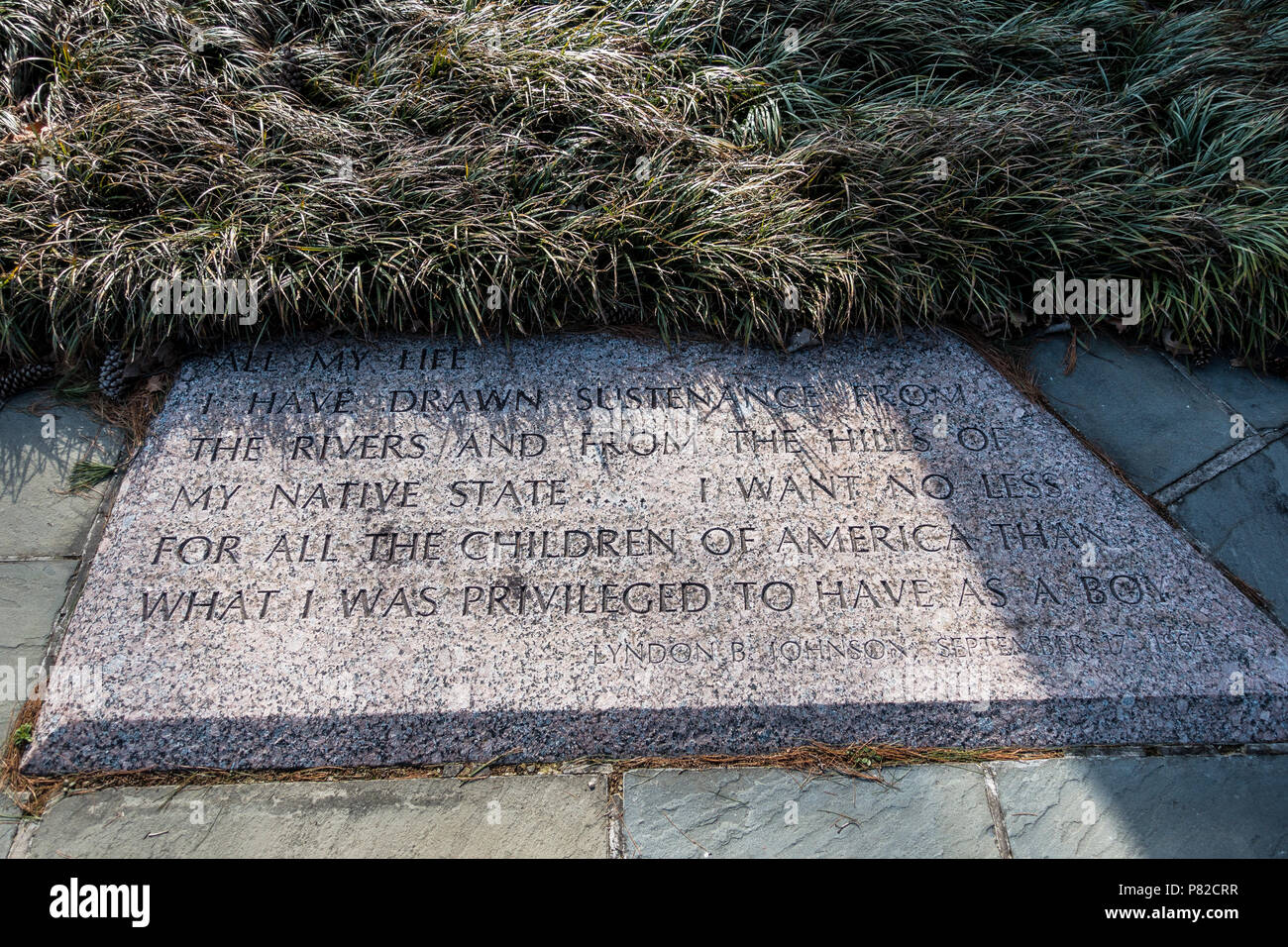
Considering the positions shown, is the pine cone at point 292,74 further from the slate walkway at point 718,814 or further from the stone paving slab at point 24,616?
the slate walkway at point 718,814

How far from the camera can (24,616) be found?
2512mm

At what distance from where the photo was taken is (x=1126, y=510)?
2729 millimetres

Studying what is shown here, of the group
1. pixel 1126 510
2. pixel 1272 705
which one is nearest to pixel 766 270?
pixel 1126 510

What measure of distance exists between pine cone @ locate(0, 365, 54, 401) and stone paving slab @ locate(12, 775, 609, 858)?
1.77 m

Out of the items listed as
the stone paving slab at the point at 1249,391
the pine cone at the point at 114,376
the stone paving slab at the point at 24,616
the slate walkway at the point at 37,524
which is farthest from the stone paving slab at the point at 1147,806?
the pine cone at the point at 114,376

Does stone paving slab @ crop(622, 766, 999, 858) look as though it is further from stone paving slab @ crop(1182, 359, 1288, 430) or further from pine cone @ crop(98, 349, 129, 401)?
pine cone @ crop(98, 349, 129, 401)

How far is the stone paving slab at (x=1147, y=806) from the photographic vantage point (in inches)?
81.4

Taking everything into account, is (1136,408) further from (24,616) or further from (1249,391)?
(24,616)

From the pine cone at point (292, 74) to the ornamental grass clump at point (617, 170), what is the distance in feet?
0.06

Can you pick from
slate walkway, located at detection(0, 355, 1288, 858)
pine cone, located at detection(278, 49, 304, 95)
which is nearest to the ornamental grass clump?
pine cone, located at detection(278, 49, 304, 95)

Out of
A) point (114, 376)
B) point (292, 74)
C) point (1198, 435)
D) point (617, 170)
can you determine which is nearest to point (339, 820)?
point (114, 376)

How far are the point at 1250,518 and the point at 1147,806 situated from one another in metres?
1.24

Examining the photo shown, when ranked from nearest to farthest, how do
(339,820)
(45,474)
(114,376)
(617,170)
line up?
(339,820) < (45,474) < (114,376) < (617,170)

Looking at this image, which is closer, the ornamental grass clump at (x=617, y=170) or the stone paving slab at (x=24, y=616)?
the stone paving slab at (x=24, y=616)
